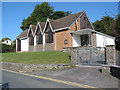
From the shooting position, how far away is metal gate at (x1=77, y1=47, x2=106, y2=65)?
1009 cm

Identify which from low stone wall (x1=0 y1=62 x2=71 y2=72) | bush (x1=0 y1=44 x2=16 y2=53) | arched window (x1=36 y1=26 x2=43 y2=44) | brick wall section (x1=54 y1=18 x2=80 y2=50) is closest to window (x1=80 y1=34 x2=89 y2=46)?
brick wall section (x1=54 y1=18 x2=80 y2=50)

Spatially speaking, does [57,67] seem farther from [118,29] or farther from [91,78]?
[118,29]

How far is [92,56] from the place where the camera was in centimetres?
1083

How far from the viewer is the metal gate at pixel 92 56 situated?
10091mm

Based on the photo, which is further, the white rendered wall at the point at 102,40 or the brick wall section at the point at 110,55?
the white rendered wall at the point at 102,40

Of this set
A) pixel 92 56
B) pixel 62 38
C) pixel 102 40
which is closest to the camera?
pixel 92 56

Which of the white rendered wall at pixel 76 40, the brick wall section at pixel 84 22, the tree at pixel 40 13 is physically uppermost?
the tree at pixel 40 13

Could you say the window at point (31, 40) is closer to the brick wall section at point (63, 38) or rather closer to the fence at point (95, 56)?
the brick wall section at point (63, 38)

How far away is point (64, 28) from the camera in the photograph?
2103 cm

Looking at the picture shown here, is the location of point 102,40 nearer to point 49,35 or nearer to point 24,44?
point 49,35

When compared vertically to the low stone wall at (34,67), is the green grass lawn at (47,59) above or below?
above

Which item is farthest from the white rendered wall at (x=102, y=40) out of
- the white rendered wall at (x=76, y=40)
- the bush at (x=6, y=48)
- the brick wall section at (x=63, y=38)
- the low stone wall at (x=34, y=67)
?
the bush at (x=6, y=48)

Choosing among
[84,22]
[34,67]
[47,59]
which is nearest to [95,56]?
[34,67]

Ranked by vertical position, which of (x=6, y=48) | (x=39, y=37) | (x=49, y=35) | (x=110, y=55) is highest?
(x=49, y=35)
